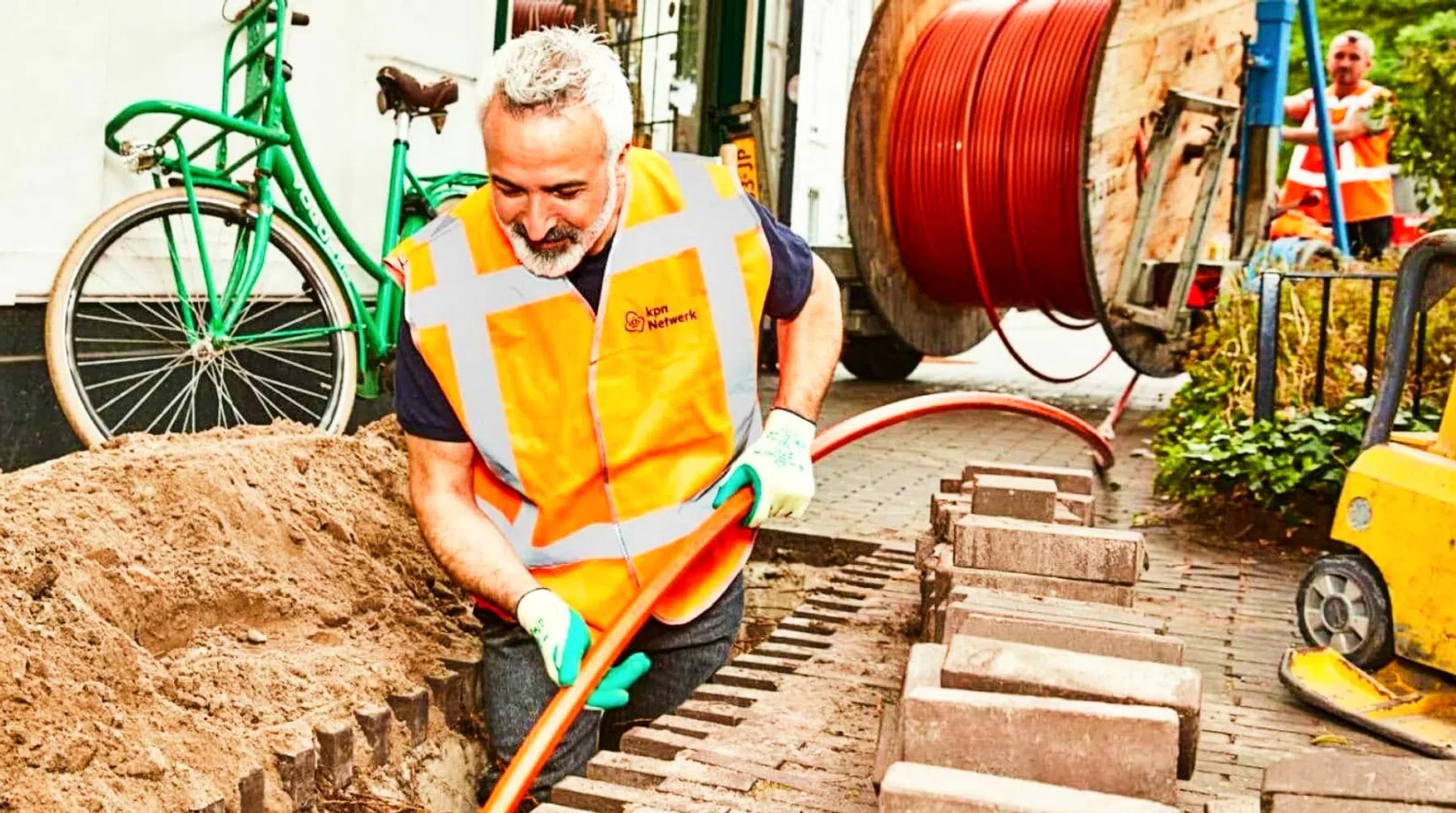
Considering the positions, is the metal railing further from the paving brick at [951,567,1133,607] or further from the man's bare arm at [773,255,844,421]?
the paving brick at [951,567,1133,607]

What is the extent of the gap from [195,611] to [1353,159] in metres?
9.78

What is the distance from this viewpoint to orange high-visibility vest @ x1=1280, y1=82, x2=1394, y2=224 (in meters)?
10.8

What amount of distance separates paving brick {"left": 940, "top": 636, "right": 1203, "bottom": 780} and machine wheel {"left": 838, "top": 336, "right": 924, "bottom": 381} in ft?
28.0

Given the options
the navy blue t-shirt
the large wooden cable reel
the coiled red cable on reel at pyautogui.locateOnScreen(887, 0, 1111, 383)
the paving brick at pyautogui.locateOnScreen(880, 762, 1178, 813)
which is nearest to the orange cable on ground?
the navy blue t-shirt

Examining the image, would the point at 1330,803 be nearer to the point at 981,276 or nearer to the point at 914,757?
the point at 914,757

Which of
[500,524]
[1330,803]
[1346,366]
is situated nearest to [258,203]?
[500,524]

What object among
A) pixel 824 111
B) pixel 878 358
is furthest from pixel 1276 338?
pixel 824 111

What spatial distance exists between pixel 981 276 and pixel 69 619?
692cm

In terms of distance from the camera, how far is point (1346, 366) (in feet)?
20.5

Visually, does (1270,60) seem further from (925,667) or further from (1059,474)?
(925,667)

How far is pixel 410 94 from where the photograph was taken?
538 centimetres

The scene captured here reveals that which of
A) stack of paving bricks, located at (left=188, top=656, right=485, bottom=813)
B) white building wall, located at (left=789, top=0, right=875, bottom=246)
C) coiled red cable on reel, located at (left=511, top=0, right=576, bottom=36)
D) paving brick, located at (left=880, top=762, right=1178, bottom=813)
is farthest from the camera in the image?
white building wall, located at (left=789, top=0, right=875, bottom=246)

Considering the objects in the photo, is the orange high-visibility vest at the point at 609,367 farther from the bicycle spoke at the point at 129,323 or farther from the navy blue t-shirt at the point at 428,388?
the bicycle spoke at the point at 129,323

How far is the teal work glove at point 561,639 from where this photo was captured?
296cm
